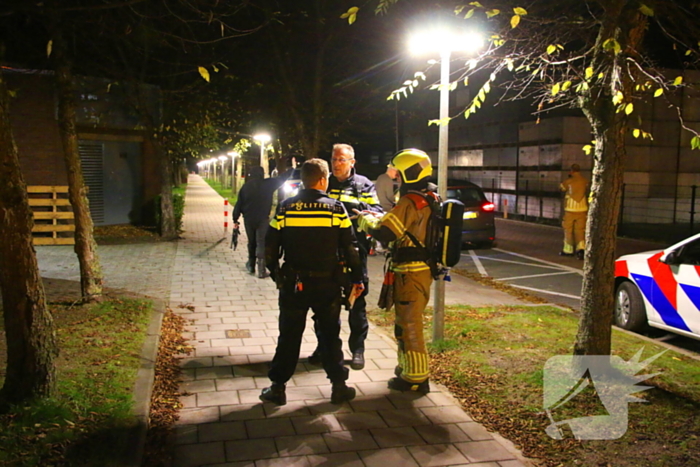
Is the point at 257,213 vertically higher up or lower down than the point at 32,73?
lower down

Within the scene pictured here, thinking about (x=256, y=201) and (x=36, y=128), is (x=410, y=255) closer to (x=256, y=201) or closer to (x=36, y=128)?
(x=256, y=201)

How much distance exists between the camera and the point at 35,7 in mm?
5676

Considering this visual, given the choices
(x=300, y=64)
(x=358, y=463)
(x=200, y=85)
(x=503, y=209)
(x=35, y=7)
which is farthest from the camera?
(x=503, y=209)

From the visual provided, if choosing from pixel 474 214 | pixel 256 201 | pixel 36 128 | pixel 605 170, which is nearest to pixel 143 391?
pixel 605 170

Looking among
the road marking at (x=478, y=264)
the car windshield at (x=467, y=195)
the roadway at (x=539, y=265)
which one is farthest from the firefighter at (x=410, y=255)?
the car windshield at (x=467, y=195)

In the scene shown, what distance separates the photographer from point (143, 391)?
4863 millimetres

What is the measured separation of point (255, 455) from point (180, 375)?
1.73 metres

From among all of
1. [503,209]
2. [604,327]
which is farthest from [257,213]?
[503,209]

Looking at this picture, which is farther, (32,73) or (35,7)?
(32,73)

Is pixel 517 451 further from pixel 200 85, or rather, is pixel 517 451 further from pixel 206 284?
pixel 200 85

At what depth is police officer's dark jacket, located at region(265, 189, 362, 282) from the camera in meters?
4.64

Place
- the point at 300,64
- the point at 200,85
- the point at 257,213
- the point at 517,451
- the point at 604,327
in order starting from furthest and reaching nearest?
1. the point at 300,64
2. the point at 200,85
3. the point at 257,213
4. the point at 604,327
5. the point at 517,451

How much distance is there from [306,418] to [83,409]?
62.5 inches

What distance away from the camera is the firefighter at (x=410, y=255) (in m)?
4.87
